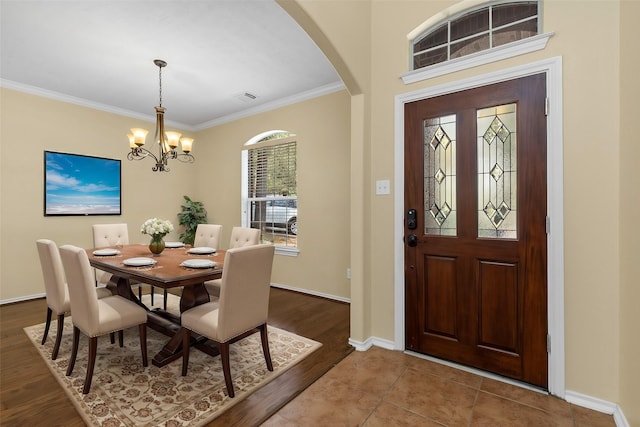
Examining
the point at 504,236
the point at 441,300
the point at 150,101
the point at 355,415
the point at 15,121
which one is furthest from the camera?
the point at 150,101

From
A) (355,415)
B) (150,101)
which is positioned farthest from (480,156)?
(150,101)

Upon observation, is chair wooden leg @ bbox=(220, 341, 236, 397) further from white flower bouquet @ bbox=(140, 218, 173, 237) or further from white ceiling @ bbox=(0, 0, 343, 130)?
white ceiling @ bbox=(0, 0, 343, 130)

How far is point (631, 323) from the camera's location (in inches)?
61.9

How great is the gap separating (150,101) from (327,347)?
14.3ft

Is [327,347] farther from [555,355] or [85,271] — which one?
[85,271]

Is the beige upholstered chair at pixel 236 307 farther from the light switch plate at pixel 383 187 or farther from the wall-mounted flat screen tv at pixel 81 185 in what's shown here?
the wall-mounted flat screen tv at pixel 81 185

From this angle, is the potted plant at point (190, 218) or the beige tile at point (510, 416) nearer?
the beige tile at point (510, 416)

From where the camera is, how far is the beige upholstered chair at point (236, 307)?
1.90 metres

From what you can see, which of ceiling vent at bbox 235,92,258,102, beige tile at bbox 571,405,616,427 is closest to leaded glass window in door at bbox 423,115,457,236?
beige tile at bbox 571,405,616,427

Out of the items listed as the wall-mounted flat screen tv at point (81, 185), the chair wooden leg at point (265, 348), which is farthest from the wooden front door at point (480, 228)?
the wall-mounted flat screen tv at point (81, 185)

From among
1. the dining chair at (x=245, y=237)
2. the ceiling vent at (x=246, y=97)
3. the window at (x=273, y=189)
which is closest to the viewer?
the dining chair at (x=245, y=237)

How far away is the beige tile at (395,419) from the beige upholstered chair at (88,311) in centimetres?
173

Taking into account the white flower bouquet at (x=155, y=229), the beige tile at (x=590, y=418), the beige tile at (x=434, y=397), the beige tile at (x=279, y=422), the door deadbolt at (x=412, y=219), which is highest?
the door deadbolt at (x=412, y=219)

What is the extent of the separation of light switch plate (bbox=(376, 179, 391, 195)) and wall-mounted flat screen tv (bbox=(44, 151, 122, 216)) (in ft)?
14.3
